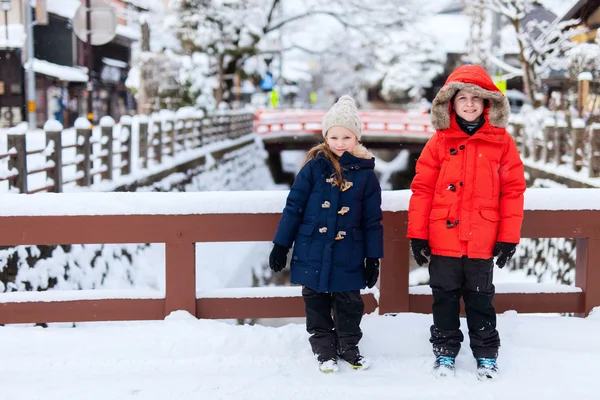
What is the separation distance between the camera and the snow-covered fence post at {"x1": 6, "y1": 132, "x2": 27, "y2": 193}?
7.44 meters

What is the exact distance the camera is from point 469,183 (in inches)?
122

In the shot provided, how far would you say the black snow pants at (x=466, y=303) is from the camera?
3172 mm

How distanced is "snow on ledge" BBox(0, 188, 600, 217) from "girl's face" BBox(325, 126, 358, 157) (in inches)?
21.0

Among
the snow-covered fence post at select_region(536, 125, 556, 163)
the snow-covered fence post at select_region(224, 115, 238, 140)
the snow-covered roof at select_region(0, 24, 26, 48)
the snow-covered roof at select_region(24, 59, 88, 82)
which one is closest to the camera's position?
the snow-covered fence post at select_region(536, 125, 556, 163)

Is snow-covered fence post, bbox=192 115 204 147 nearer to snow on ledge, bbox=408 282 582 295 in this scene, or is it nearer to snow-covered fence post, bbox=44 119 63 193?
snow-covered fence post, bbox=44 119 63 193

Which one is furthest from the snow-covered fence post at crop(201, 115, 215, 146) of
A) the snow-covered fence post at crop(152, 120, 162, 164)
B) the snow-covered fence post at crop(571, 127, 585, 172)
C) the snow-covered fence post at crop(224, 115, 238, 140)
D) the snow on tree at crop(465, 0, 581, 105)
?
the snow-covered fence post at crop(571, 127, 585, 172)

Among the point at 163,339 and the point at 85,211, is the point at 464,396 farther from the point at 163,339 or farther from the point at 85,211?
the point at 85,211

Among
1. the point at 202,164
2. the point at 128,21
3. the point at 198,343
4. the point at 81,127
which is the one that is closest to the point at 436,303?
the point at 198,343

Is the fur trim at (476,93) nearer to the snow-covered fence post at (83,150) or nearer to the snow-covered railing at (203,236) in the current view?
the snow-covered railing at (203,236)

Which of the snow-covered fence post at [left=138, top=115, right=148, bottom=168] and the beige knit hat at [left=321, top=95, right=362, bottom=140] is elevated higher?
the beige knit hat at [left=321, top=95, right=362, bottom=140]

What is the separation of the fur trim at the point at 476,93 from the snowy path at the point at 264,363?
1158 millimetres

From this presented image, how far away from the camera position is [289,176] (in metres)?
28.1

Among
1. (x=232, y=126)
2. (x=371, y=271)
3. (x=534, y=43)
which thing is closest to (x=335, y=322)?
(x=371, y=271)

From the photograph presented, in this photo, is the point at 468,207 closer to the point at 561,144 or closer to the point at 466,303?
the point at 466,303
